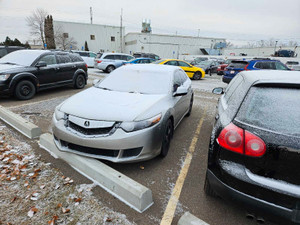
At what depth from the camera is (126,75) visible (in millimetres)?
4191

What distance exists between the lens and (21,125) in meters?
4.03

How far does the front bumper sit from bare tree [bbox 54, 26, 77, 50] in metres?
49.7

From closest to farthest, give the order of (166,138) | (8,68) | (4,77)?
(166,138) → (4,77) → (8,68)

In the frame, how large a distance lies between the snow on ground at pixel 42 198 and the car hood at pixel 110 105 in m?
0.97

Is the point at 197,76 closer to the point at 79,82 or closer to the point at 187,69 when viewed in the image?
the point at 187,69

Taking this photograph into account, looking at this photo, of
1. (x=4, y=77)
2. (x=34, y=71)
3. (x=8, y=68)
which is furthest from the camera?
(x=34, y=71)

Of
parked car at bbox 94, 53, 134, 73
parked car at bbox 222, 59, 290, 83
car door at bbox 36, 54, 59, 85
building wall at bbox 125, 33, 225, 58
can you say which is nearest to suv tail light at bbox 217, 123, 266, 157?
car door at bbox 36, 54, 59, 85

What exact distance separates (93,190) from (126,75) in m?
2.55

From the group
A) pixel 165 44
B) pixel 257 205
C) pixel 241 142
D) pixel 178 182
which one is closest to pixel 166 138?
pixel 178 182

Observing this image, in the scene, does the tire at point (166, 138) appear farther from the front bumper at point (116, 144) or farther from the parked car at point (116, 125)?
the front bumper at point (116, 144)

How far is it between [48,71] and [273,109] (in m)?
7.40

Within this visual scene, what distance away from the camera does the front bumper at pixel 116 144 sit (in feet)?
8.43

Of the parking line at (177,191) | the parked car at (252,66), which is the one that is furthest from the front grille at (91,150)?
the parked car at (252,66)

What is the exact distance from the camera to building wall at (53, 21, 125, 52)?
47.4 meters
